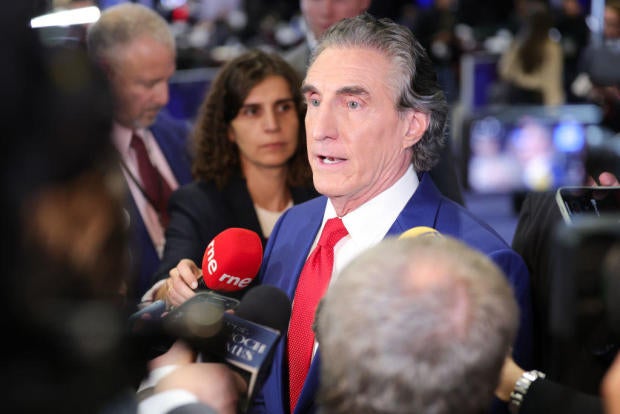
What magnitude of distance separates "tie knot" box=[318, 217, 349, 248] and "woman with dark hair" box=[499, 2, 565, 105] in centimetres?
677

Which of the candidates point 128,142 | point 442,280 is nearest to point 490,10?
point 128,142

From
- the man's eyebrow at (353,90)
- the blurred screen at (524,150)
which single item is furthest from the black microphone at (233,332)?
the blurred screen at (524,150)

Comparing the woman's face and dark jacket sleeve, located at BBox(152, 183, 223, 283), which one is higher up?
the woman's face

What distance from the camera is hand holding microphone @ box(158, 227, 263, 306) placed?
1.79 meters

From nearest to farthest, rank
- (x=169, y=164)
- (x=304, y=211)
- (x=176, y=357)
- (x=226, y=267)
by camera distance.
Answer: (x=176, y=357), (x=226, y=267), (x=304, y=211), (x=169, y=164)

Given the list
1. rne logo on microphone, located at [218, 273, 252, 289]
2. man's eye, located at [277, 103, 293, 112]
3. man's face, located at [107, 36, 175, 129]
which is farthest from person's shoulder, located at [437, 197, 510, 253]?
man's face, located at [107, 36, 175, 129]

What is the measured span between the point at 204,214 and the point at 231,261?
0.74 m

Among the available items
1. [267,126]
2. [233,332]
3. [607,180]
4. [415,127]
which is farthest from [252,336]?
[267,126]

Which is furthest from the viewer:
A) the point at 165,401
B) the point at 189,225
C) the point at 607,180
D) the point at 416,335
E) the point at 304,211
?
the point at 189,225

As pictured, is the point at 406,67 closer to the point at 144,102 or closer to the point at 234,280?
the point at 234,280

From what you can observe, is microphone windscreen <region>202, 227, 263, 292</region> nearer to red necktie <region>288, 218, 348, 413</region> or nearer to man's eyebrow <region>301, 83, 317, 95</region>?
red necktie <region>288, 218, 348, 413</region>

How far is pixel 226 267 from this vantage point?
5.87 feet

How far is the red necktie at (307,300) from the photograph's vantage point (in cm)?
183

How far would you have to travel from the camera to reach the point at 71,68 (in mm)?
1021
